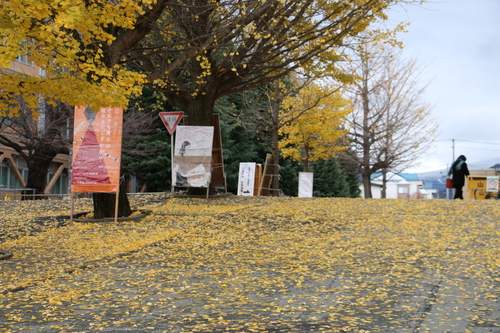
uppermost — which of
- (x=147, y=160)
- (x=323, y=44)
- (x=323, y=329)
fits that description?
(x=323, y=44)

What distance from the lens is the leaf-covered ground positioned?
5.11 metres

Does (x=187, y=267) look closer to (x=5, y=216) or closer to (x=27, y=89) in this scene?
(x=27, y=89)

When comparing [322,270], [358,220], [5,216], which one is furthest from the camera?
[5,216]

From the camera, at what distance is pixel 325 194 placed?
157 ft

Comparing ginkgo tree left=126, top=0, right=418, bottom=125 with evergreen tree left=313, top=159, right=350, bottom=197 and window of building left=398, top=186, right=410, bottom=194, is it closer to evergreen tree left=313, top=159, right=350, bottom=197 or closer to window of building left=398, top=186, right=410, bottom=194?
evergreen tree left=313, top=159, right=350, bottom=197

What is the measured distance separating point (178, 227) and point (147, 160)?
2131 cm

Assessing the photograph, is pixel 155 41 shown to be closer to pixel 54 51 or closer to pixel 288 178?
pixel 54 51

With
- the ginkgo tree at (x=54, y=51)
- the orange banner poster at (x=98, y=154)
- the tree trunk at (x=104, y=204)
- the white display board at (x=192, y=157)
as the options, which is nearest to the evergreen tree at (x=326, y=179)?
the white display board at (x=192, y=157)

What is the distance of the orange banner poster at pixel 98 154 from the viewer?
11.3m

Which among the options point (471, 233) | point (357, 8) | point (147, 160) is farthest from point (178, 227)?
point (147, 160)

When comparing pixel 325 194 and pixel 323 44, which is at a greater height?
pixel 323 44

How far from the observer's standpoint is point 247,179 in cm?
2541

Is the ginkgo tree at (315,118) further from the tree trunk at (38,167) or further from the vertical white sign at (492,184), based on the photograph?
the tree trunk at (38,167)

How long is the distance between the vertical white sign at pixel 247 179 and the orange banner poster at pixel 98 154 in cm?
A: 1417
